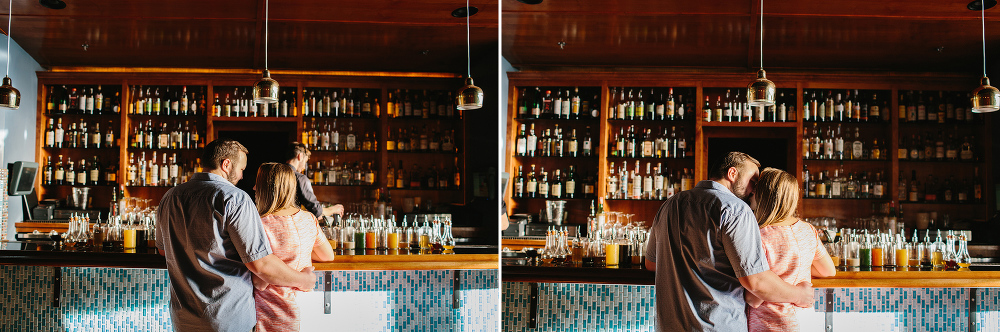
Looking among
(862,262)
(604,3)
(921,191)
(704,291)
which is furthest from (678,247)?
(921,191)

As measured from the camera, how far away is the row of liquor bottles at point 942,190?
544 centimetres

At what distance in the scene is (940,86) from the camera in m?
5.44

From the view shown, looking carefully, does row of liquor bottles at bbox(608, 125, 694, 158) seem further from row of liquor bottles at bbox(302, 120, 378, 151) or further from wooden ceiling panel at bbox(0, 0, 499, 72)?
row of liquor bottles at bbox(302, 120, 378, 151)

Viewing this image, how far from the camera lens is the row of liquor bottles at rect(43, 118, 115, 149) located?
5.77 meters

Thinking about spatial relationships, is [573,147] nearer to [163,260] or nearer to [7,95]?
[163,260]

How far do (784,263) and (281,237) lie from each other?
201 cm

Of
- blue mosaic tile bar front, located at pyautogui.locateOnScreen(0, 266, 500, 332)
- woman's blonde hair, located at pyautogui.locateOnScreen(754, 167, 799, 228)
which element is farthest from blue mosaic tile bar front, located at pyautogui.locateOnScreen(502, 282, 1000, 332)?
woman's blonde hair, located at pyautogui.locateOnScreen(754, 167, 799, 228)

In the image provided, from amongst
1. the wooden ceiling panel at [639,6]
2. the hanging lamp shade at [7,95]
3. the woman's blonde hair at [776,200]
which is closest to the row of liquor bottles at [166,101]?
the hanging lamp shade at [7,95]

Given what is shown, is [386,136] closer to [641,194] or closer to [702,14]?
[641,194]

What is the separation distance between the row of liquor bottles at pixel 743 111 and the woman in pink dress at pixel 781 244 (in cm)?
339

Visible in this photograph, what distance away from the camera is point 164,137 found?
5.82 meters

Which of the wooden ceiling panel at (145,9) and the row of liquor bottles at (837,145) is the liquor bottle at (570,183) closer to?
the row of liquor bottles at (837,145)

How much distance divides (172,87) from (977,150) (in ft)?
24.8

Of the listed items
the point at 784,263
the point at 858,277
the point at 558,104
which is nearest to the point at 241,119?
the point at 558,104
